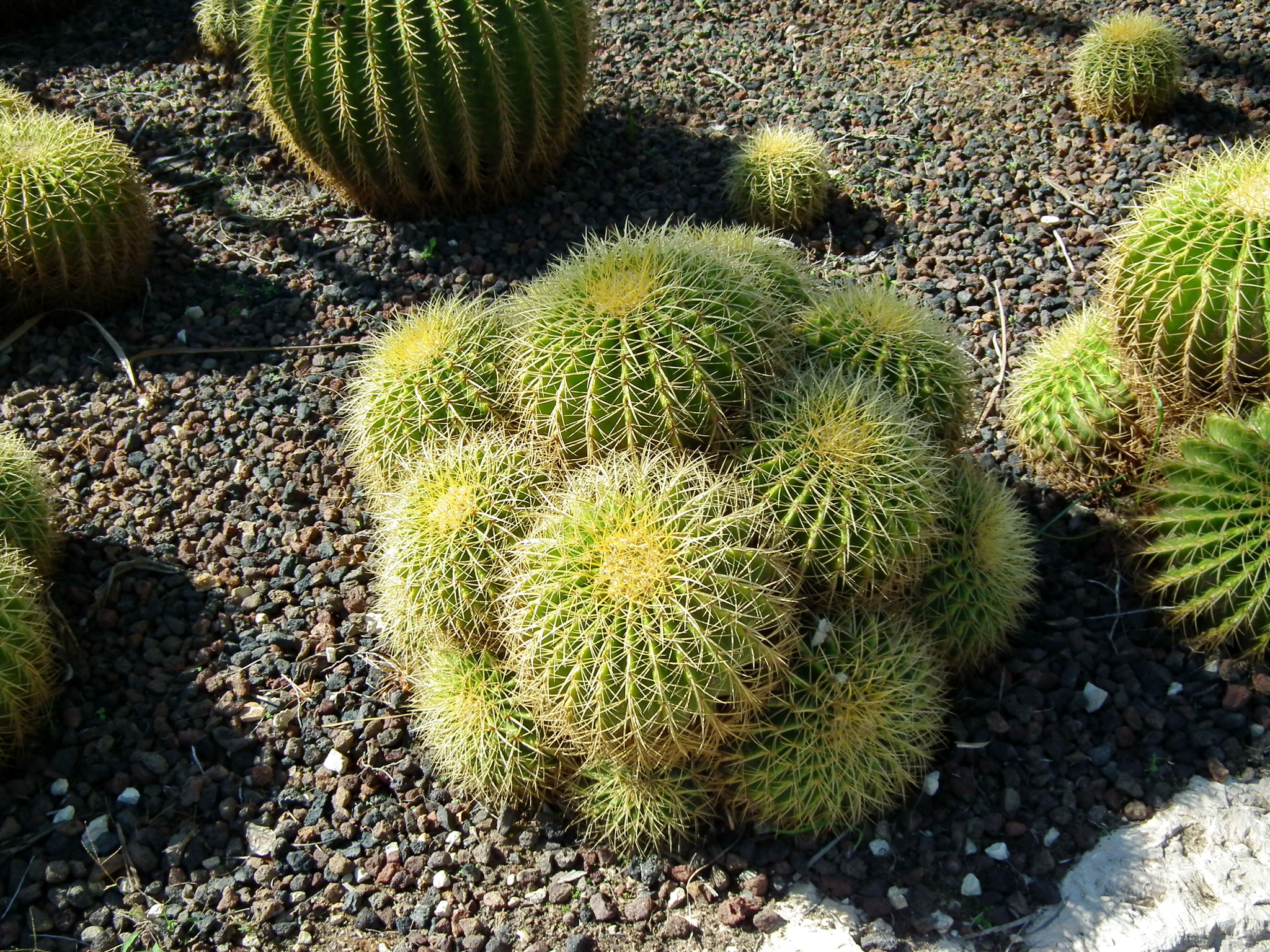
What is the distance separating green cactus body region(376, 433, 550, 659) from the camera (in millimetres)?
2619

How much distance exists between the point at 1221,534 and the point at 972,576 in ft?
2.45

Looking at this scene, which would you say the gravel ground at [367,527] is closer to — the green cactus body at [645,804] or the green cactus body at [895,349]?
the green cactus body at [645,804]

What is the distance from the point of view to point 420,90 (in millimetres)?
4355

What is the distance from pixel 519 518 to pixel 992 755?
59.9 inches

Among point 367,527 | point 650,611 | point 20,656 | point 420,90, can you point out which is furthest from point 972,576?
point 420,90

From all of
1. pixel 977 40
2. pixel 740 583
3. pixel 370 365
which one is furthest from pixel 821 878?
pixel 977 40

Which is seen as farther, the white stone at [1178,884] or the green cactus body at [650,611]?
the white stone at [1178,884]

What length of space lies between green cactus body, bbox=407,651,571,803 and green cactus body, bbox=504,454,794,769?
19 centimetres

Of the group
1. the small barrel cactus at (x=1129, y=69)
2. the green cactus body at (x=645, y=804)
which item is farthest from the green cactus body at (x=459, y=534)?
the small barrel cactus at (x=1129, y=69)

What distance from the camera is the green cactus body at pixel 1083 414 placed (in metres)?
3.32

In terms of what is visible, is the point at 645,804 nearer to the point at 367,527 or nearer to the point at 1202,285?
the point at 367,527

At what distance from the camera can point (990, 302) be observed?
14.4 ft

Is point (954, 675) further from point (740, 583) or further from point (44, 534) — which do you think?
point (44, 534)

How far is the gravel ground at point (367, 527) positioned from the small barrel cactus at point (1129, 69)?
5.3 inches
